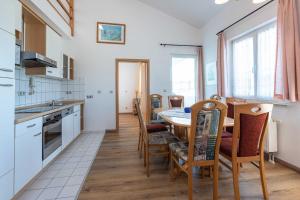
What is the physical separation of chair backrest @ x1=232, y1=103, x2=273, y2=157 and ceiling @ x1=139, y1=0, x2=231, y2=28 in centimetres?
308

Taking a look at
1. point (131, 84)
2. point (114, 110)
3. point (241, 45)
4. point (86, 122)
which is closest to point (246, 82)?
point (241, 45)

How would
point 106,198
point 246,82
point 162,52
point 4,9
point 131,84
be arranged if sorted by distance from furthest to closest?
1. point 131,84
2. point 162,52
3. point 246,82
4. point 106,198
5. point 4,9

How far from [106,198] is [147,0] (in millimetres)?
4490

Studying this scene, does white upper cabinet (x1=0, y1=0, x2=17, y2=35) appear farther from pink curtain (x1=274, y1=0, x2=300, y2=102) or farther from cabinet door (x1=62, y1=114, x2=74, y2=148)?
pink curtain (x1=274, y1=0, x2=300, y2=102)

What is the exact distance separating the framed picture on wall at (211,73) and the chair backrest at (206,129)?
9.86 ft

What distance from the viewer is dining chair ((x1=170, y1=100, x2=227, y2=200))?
146cm

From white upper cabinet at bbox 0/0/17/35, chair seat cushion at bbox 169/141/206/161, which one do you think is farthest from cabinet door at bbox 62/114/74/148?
chair seat cushion at bbox 169/141/206/161

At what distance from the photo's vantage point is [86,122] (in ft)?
14.4

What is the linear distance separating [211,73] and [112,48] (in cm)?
270

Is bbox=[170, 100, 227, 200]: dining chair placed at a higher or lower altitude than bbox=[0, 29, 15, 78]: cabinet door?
lower

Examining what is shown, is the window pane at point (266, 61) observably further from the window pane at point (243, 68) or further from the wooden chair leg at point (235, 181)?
the wooden chair leg at point (235, 181)

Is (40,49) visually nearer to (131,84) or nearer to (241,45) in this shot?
(241,45)

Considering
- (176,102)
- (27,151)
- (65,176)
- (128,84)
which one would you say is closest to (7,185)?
(27,151)

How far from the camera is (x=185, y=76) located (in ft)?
16.4
